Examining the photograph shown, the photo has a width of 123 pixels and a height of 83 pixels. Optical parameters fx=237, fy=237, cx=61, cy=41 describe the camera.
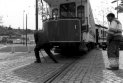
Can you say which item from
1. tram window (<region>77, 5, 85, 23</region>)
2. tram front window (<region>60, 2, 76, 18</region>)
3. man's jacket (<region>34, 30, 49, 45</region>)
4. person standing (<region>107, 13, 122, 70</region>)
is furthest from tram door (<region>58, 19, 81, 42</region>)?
person standing (<region>107, 13, 122, 70</region>)

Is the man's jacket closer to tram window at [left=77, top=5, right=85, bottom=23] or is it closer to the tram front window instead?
the tram front window

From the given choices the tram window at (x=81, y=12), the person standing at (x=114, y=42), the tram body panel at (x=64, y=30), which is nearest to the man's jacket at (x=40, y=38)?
the tram body panel at (x=64, y=30)

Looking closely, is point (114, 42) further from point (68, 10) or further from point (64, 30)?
point (68, 10)

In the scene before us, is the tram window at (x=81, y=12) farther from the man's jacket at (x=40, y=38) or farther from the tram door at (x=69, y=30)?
the man's jacket at (x=40, y=38)

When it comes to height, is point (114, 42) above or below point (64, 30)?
below

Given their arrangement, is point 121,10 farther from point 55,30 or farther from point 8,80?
point 8,80

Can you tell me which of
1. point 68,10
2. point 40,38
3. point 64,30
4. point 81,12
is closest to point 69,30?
point 64,30

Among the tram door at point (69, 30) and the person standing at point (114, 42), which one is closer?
the person standing at point (114, 42)

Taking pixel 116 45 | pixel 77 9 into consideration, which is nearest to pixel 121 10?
pixel 77 9

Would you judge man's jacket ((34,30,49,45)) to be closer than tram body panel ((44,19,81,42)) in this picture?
Yes

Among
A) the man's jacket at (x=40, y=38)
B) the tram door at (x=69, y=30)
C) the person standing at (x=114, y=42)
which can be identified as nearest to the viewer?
the person standing at (x=114, y=42)

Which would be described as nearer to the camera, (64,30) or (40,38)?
(40,38)

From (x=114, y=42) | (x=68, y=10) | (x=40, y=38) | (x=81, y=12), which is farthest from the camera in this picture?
(x=68, y=10)

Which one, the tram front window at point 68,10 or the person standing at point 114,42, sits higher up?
the tram front window at point 68,10
